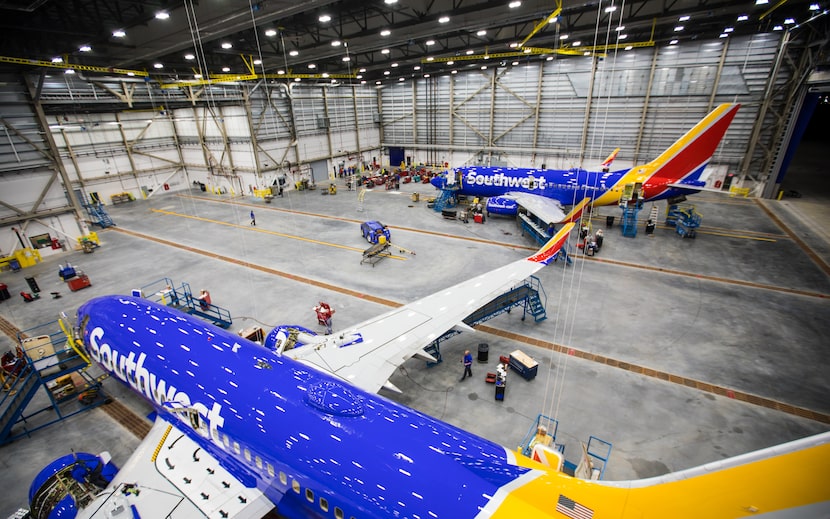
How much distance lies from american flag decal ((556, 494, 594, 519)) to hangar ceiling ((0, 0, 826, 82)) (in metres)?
17.6

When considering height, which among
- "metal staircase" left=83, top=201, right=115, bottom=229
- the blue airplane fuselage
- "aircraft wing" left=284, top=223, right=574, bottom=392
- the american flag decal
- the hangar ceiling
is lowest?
"metal staircase" left=83, top=201, right=115, bottom=229

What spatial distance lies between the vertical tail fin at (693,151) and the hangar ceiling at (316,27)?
6.16 m

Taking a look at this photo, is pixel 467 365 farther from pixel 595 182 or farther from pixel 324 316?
pixel 595 182

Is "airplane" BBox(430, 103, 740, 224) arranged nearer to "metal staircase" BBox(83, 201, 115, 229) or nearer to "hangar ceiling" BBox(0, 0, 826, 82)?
"hangar ceiling" BBox(0, 0, 826, 82)

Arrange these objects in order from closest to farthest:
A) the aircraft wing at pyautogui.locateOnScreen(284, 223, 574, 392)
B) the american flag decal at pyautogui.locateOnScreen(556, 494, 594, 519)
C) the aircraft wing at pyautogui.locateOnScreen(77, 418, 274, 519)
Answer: the american flag decal at pyautogui.locateOnScreen(556, 494, 594, 519), the aircraft wing at pyautogui.locateOnScreen(77, 418, 274, 519), the aircraft wing at pyautogui.locateOnScreen(284, 223, 574, 392)

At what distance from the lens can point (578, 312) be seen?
17.6 metres

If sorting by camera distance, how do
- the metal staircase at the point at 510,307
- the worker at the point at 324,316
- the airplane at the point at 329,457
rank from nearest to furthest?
Result: the airplane at the point at 329,457 < the metal staircase at the point at 510,307 < the worker at the point at 324,316

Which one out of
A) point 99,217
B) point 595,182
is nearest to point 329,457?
point 595,182

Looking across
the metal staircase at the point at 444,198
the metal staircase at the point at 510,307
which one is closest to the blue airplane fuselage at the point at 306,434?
the metal staircase at the point at 510,307

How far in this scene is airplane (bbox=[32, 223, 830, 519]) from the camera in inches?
158

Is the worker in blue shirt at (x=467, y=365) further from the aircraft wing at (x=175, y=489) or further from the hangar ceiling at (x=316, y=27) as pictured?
the hangar ceiling at (x=316, y=27)

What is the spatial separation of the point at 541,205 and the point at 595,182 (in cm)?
485

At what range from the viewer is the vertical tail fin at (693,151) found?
2341 cm

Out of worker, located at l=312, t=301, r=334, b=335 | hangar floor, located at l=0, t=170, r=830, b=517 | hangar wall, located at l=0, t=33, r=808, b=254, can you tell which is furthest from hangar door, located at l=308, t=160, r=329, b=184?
worker, located at l=312, t=301, r=334, b=335
